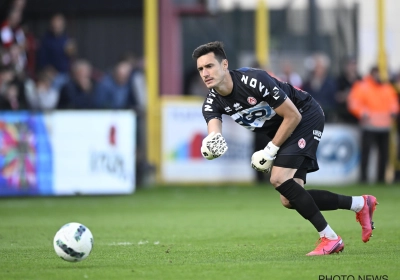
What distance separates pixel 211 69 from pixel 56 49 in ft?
36.3

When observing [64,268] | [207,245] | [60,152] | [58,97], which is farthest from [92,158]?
[64,268]

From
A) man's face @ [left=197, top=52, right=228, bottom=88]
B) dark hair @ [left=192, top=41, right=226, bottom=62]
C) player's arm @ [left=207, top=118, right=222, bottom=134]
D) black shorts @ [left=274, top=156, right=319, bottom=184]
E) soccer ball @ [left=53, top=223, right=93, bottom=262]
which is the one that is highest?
dark hair @ [left=192, top=41, right=226, bottom=62]

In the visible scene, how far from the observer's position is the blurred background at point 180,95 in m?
15.7

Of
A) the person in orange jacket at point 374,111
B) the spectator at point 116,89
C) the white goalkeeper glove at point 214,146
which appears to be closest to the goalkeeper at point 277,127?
the white goalkeeper glove at point 214,146

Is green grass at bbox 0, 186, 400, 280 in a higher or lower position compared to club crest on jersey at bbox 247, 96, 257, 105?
lower

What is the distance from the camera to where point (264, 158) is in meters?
8.02

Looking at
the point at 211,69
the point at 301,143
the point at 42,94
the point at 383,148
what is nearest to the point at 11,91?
the point at 42,94

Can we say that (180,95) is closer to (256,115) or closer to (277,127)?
(277,127)

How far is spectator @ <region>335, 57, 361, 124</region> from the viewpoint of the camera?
1884 centimetres

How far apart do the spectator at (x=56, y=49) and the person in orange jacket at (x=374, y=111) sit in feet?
20.1

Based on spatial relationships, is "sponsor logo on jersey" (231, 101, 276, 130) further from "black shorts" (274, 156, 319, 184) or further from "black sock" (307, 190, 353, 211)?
"black sock" (307, 190, 353, 211)

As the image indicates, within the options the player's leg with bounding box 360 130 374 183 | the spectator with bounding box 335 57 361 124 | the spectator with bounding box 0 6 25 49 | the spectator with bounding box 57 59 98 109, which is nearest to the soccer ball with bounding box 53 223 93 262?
the spectator with bounding box 57 59 98 109

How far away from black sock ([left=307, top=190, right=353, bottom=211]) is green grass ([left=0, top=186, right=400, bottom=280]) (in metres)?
0.44

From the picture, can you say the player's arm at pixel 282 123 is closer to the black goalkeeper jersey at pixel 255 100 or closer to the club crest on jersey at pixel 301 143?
the black goalkeeper jersey at pixel 255 100
